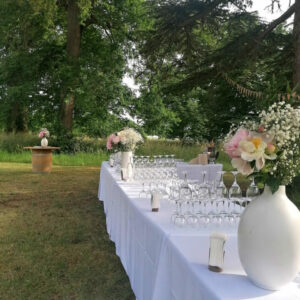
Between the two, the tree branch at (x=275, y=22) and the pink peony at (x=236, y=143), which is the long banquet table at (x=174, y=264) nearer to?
the pink peony at (x=236, y=143)

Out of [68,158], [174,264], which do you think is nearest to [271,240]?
[174,264]

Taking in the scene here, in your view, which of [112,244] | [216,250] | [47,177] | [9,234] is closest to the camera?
[216,250]

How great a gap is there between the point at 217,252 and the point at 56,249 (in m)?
3.83

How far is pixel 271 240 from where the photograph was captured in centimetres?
169

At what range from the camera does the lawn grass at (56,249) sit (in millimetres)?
4121

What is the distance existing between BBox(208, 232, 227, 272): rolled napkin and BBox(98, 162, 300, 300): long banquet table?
31 mm

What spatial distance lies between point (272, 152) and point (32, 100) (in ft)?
67.4

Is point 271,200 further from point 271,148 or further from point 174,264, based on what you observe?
point 174,264

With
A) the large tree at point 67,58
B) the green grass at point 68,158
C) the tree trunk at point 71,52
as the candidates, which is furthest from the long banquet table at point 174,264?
the large tree at point 67,58

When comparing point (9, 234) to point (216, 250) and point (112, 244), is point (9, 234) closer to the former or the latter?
point (112, 244)

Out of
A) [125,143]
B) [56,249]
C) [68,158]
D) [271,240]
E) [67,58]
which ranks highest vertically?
[67,58]

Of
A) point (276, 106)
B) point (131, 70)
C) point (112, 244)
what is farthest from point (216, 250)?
point (131, 70)

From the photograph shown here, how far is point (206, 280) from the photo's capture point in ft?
6.07

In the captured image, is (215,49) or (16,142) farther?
(16,142)
